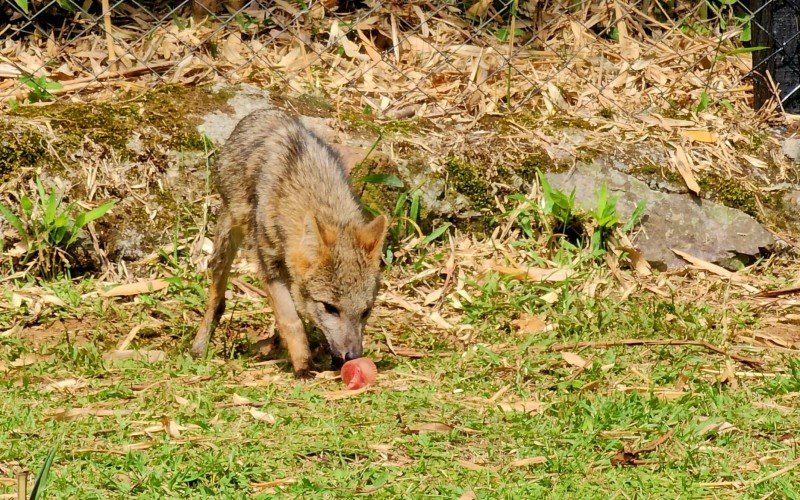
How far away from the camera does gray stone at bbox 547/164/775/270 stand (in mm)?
9133

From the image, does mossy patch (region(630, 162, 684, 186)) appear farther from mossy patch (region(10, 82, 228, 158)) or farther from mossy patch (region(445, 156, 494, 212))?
mossy patch (region(10, 82, 228, 158))

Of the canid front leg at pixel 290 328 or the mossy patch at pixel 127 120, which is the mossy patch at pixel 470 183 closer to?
the mossy patch at pixel 127 120

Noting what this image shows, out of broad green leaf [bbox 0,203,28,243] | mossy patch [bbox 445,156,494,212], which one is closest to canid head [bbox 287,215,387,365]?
mossy patch [bbox 445,156,494,212]

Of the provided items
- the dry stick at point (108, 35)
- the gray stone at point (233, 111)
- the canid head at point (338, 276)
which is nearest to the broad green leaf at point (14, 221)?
the gray stone at point (233, 111)

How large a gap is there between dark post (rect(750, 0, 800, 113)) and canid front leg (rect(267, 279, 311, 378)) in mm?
5225

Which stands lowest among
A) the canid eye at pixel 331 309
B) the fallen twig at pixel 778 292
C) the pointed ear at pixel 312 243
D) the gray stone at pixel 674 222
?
the fallen twig at pixel 778 292

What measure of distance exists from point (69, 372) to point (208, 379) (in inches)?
33.8

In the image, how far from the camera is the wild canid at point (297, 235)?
6855mm

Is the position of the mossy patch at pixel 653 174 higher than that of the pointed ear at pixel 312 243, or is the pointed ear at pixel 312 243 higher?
the pointed ear at pixel 312 243

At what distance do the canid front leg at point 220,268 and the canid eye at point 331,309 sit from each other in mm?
1052

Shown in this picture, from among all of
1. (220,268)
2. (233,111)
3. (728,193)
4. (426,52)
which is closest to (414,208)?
(233,111)

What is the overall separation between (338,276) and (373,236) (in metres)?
0.35

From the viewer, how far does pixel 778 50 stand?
9891mm

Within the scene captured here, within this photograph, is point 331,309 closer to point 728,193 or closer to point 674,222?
point 674,222
